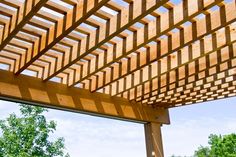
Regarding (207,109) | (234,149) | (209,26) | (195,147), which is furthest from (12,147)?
(195,147)

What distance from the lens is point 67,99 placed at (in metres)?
3.87

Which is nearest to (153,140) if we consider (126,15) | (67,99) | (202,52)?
(67,99)

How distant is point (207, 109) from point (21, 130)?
14.8 m

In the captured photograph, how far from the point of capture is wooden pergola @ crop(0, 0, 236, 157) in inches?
95.4

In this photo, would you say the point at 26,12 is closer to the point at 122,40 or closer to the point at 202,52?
the point at 122,40

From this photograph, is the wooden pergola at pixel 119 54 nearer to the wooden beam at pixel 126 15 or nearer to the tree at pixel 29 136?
the wooden beam at pixel 126 15

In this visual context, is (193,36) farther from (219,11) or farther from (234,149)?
(234,149)

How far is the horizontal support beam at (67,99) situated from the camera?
342 centimetres

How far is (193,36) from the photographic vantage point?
271 cm

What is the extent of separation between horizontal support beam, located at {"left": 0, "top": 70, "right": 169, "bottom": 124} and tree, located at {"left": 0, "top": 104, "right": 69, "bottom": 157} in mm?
6676

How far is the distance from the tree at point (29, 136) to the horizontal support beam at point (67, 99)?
21.9 feet

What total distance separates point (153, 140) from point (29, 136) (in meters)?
6.92

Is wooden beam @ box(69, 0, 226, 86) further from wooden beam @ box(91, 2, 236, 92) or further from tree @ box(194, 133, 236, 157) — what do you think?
tree @ box(194, 133, 236, 157)

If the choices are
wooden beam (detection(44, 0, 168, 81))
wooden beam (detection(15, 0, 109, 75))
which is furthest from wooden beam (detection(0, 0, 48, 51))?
wooden beam (detection(44, 0, 168, 81))
